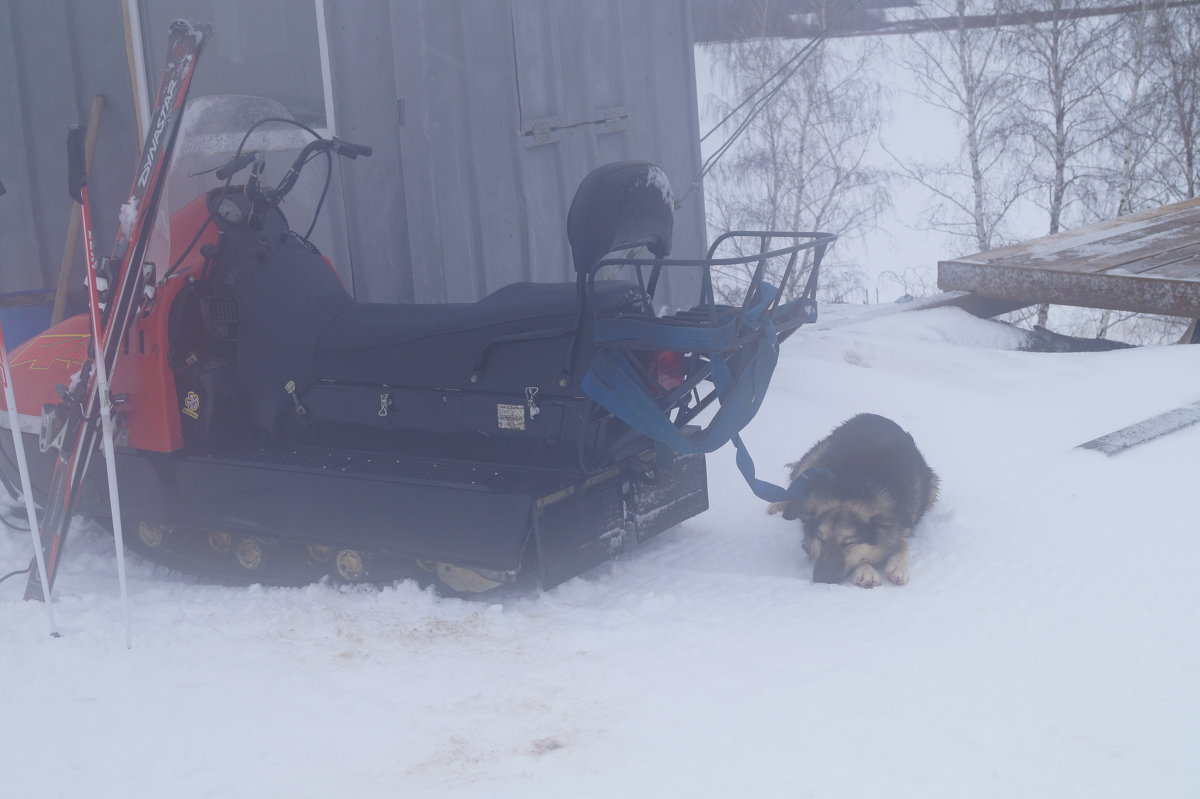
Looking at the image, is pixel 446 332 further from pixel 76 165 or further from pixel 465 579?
pixel 76 165

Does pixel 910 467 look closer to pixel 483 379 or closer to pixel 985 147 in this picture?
pixel 483 379

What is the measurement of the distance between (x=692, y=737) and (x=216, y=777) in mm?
1026

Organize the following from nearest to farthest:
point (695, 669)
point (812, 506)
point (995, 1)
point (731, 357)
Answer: point (695, 669)
point (731, 357)
point (812, 506)
point (995, 1)

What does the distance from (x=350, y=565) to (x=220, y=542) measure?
0.54 metres

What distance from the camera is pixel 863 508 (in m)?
3.30

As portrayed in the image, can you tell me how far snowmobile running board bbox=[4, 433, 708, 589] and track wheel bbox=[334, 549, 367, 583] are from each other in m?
0.05


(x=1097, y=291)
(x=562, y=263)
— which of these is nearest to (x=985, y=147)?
(x=1097, y=291)

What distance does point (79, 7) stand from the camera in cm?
576

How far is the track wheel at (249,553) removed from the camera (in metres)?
3.56

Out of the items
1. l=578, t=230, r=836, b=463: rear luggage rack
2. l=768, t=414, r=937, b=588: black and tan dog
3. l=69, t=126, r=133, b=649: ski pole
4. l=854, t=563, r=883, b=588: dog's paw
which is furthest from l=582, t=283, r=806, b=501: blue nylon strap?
l=69, t=126, r=133, b=649: ski pole

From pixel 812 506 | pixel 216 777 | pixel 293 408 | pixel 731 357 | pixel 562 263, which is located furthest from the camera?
pixel 562 263

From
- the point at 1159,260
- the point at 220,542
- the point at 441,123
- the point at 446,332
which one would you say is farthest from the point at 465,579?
the point at 1159,260

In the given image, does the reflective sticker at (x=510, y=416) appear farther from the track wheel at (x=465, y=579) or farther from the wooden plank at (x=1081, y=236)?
the wooden plank at (x=1081, y=236)

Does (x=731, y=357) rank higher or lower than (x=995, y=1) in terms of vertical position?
lower
